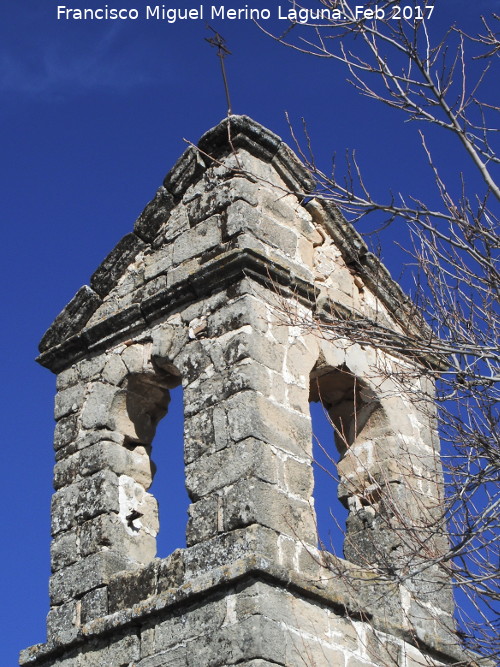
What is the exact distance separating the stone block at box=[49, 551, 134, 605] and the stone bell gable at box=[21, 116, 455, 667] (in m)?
0.01

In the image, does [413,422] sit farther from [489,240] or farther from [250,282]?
[489,240]

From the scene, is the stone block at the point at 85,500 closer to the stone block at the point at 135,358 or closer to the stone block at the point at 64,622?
the stone block at the point at 64,622

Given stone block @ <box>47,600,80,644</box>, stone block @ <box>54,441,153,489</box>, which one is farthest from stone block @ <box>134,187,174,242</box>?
stone block @ <box>47,600,80,644</box>

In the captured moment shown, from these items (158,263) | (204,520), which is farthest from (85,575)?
(158,263)

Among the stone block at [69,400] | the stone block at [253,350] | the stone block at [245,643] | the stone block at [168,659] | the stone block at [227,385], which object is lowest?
the stone block at [245,643]

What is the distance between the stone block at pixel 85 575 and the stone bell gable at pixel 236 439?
11 mm

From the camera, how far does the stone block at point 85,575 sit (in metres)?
7.72

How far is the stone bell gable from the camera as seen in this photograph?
6.95 metres

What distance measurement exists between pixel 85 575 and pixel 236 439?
1.39m

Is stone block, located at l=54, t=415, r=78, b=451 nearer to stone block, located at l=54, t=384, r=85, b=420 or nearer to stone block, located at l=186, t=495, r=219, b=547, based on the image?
stone block, located at l=54, t=384, r=85, b=420

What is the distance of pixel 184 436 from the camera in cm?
769

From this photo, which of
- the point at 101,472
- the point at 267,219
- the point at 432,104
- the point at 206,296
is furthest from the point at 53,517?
the point at 432,104

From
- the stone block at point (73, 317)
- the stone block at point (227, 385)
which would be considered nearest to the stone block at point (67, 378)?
the stone block at point (73, 317)

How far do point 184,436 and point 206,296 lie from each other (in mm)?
966
